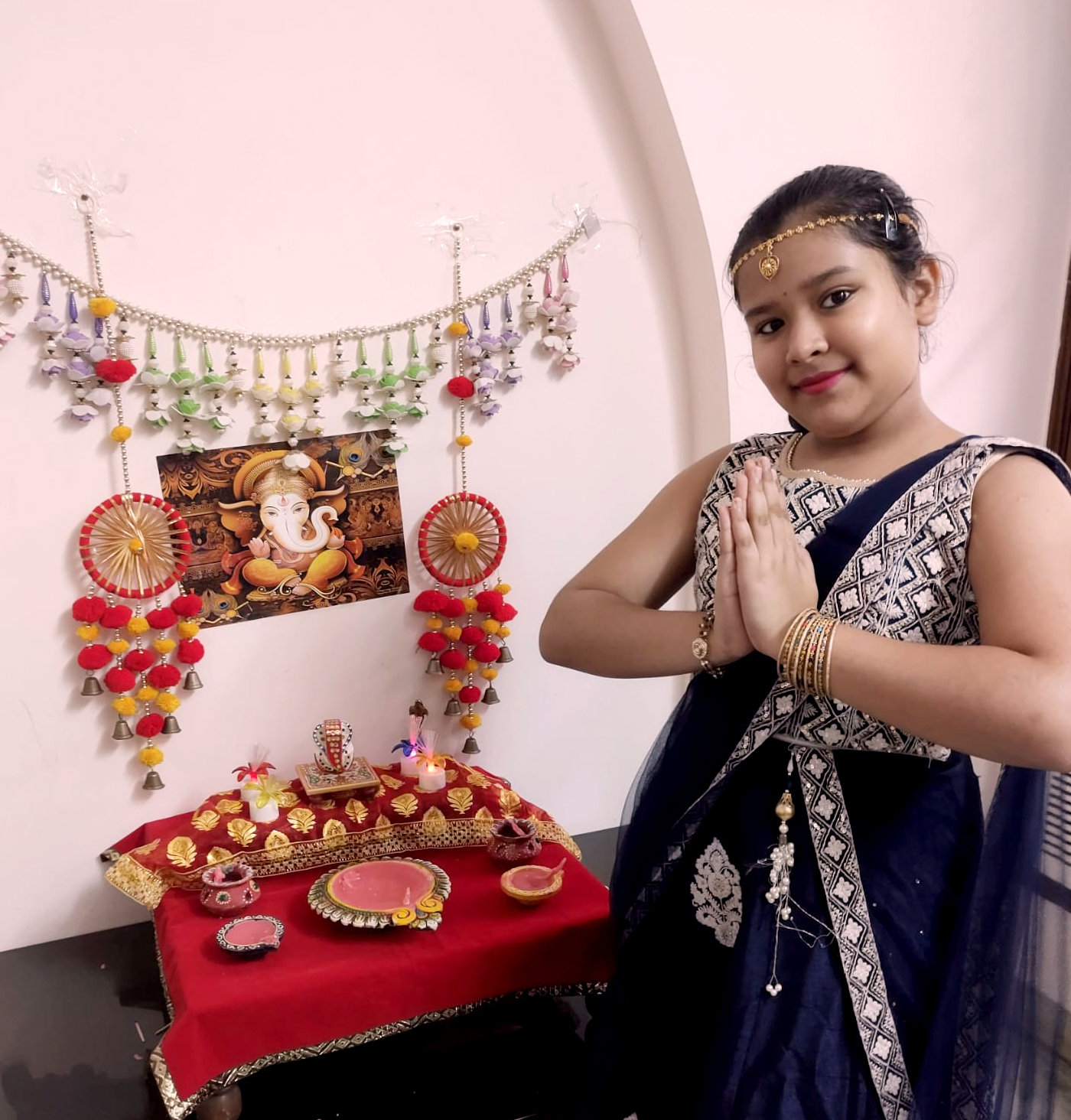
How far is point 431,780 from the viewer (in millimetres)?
1702

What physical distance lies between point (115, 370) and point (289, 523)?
387 millimetres

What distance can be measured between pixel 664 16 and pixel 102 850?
70.5 inches

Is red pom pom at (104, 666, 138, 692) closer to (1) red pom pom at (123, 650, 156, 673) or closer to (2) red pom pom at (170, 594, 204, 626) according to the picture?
(1) red pom pom at (123, 650, 156, 673)

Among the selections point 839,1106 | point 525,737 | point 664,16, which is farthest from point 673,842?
point 664,16

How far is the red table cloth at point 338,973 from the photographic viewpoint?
1.24 metres

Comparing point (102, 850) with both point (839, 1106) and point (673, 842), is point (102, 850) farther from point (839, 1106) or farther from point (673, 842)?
point (839, 1106)

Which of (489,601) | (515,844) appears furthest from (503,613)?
(515,844)

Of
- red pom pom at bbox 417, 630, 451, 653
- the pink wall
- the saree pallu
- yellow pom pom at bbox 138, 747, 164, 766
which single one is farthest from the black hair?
yellow pom pom at bbox 138, 747, 164, 766

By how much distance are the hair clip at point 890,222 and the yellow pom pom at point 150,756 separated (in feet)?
4.65

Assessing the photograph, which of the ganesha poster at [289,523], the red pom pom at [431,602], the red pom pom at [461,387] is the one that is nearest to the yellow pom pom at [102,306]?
the ganesha poster at [289,523]

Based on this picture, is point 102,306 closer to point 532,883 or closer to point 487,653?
point 487,653

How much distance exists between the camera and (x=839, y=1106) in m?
0.89

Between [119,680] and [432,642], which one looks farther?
[432,642]

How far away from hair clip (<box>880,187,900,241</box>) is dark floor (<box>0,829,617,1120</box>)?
1212 mm
